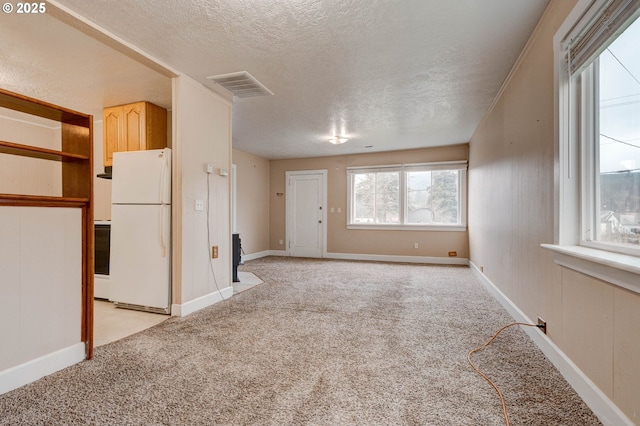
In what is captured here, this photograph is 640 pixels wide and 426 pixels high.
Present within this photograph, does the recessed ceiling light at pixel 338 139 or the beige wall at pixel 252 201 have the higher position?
the recessed ceiling light at pixel 338 139

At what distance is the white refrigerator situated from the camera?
9.57 ft

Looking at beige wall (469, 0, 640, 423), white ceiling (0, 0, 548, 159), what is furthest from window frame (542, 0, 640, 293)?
white ceiling (0, 0, 548, 159)

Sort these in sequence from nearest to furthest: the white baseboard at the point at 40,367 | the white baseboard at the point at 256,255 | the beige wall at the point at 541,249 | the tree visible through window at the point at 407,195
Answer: the beige wall at the point at 541,249
the white baseboard at the point at 40,367
the tree visible through window at the point at 407,195
the white baseboard at the point at 256,255

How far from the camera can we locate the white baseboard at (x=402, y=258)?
231 inches

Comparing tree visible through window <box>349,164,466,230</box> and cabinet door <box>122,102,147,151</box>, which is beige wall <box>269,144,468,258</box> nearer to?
tree visible through window <box>349,164,466,230</box>

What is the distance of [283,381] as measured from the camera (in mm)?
1747

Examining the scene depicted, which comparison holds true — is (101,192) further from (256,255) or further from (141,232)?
(256,255)

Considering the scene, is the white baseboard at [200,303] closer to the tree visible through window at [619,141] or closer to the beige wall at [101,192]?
the beige wall at [101,192]

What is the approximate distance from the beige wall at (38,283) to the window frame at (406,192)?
523 centimetres

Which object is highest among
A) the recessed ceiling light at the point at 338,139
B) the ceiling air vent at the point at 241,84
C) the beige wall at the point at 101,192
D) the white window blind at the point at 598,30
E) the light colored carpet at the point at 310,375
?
the ceiling air vent at the point at 241,84

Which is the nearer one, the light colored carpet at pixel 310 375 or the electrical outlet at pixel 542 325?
the light colored carpet at pixel 310 375

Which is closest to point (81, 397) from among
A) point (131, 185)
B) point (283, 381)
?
point (283, 381)

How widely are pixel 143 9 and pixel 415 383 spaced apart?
Result: 2.99m

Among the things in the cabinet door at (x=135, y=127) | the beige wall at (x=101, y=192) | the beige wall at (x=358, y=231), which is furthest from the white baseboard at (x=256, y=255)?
the cabinet door at (x=135, y=127)
